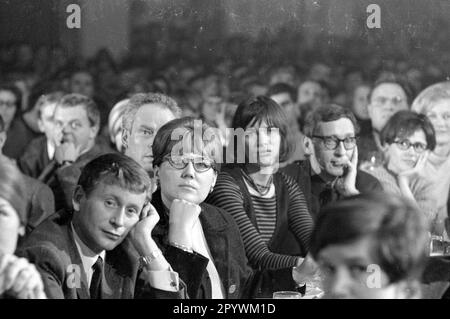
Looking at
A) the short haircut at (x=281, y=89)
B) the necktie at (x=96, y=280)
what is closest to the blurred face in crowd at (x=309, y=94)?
the short haircut at (x=281, y=89)

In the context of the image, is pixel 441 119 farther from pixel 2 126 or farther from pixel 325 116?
pixel 2 126

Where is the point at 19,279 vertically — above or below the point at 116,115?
below

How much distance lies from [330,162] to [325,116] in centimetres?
18

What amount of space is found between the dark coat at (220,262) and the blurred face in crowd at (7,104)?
630mm

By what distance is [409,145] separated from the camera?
3.77 metres

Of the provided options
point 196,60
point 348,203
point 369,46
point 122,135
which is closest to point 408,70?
point 369,46

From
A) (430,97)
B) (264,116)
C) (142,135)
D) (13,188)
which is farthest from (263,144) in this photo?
(13,188)

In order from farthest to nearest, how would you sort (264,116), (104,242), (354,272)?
(264,116) → (104,242) → (354,272)

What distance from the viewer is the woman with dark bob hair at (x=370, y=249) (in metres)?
3.49

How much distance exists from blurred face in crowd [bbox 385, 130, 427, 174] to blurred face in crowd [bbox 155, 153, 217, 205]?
2.38 feet

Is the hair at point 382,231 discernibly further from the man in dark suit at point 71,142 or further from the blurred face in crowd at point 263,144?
the man in dark suit at point 71,142

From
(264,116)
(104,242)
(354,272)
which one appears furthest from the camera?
(264,116)

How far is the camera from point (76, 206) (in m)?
3.61
